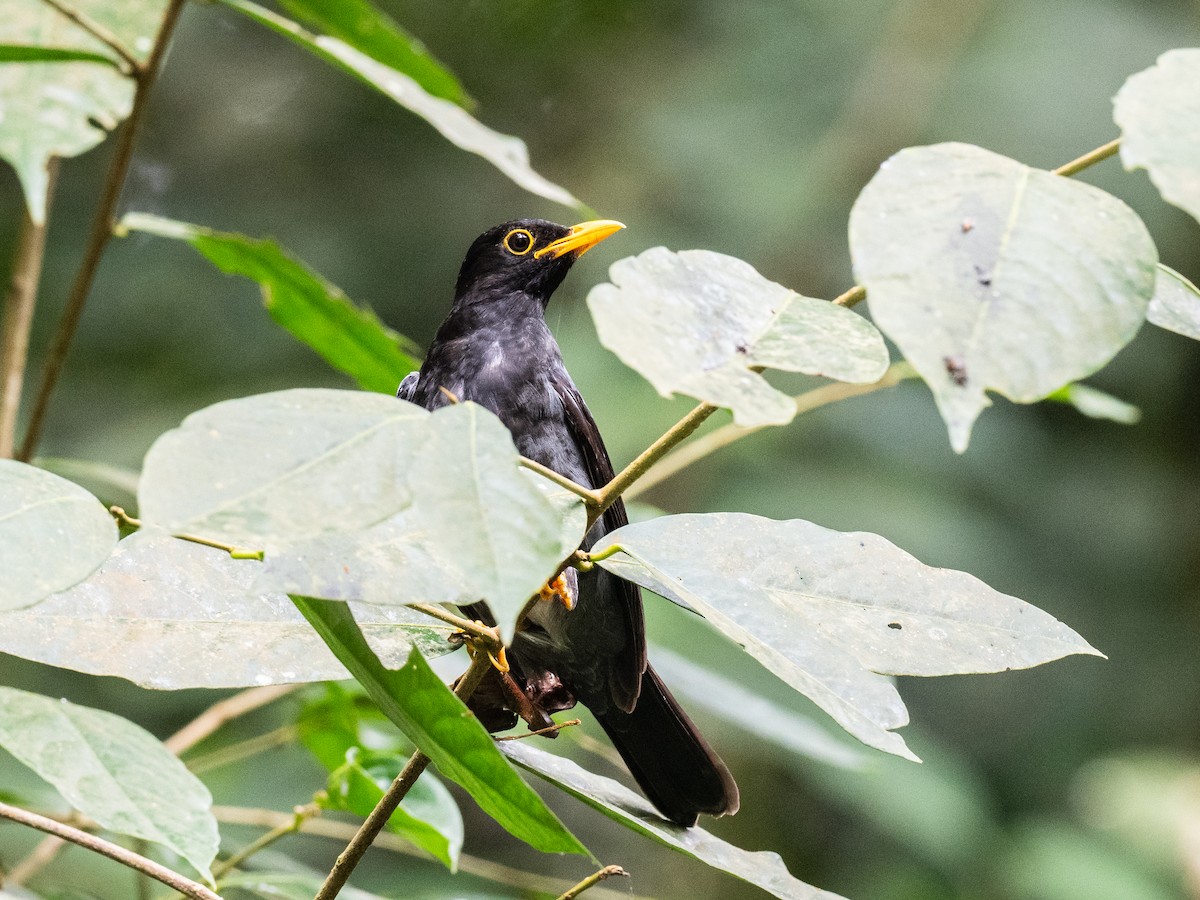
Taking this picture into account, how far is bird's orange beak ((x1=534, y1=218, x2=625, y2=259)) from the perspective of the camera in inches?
110

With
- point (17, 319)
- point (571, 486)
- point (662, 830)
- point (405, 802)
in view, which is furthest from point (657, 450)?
point (17, 319)

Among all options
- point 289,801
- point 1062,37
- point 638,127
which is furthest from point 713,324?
point 1062,37

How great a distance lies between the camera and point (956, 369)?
755 millimetres

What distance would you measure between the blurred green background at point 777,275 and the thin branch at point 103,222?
148 inches

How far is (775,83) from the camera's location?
25.4 ft

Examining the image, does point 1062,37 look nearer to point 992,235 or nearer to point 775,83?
point 775,83

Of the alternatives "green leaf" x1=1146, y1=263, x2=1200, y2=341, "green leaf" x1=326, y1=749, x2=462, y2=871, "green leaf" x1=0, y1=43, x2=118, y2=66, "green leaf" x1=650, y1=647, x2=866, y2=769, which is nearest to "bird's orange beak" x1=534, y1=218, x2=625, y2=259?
"green leaf" x1=650, y1=647, x2=866, y2=769

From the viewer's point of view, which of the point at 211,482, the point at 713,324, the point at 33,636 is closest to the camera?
the point at 211,482

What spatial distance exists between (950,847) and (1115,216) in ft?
17.3

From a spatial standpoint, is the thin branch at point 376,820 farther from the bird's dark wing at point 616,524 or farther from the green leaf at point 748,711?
the green leaf at point 748,711

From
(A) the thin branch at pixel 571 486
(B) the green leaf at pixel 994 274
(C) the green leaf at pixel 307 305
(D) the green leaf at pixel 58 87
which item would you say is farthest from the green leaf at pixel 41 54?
(B) the green leaf at pixel 994 274

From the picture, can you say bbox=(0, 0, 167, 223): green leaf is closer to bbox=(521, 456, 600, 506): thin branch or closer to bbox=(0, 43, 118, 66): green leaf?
bbox=(0, 43, 118, 66): green leaf

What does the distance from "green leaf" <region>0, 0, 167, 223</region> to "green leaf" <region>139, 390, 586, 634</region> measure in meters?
1.27

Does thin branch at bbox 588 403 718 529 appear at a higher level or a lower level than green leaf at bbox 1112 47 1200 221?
lower
